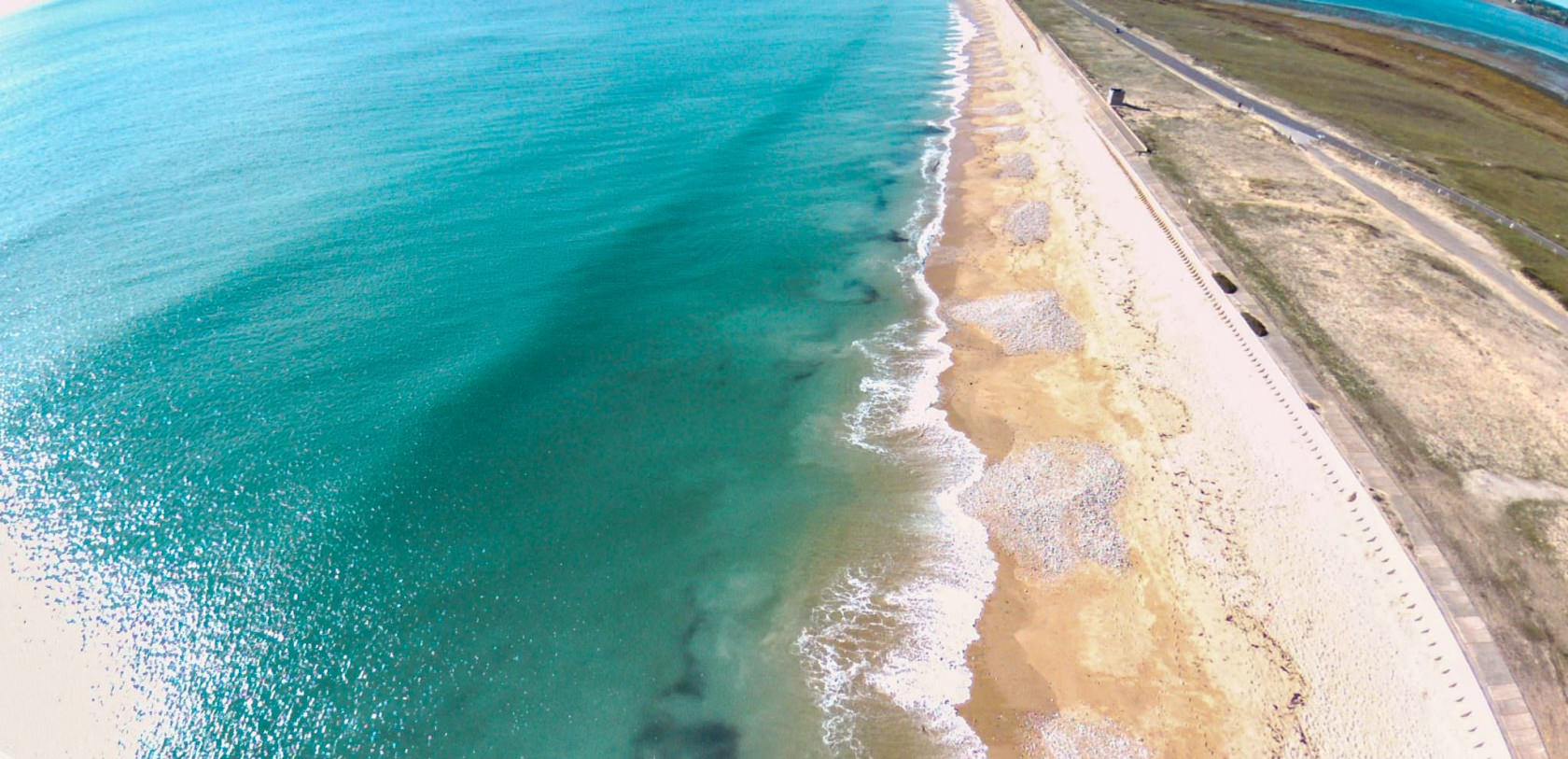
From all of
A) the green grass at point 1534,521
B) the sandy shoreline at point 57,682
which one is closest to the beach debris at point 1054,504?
the green grass at point 1534,521

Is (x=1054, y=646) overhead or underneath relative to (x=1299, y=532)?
underneath

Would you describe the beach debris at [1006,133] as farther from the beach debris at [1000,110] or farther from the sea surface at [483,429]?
the sea surface at [483,429]

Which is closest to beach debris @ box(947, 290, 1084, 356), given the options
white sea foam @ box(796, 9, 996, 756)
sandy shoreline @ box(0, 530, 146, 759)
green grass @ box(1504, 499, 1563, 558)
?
white sea foam @ box(796, 9, 996, 756)

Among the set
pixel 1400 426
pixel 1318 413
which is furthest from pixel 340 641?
pixel 1400 426

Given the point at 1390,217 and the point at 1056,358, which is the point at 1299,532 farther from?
the point at 1390,217

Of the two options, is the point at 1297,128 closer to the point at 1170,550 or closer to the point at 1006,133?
the point at 1006,133

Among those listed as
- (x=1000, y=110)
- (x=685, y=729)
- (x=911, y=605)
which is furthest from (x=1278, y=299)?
(x=1000, y=110)
